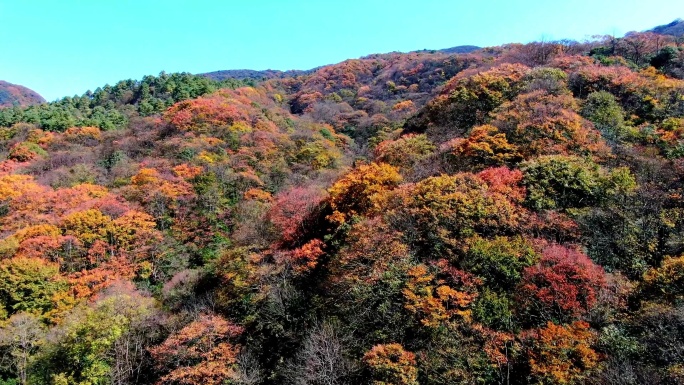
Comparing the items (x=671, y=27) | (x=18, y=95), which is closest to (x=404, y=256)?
(x=671, y=27)

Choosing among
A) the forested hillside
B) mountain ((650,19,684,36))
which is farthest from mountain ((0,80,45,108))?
mountain ((650,19,684,36))

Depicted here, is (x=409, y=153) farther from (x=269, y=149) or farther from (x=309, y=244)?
(x=269, y=149)

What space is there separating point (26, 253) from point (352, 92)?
239ft

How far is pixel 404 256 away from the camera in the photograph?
752 inches

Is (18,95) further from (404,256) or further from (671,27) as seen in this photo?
(671,27)

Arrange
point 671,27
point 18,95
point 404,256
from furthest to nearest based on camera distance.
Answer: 1. point 18,95
2. point 671,27
3. point 404,256

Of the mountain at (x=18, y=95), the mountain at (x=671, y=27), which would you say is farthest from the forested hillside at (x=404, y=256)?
the mountain at (x=18, y=95)

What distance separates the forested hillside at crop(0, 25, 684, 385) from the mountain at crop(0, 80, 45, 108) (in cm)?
13543

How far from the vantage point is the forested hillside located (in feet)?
50.8

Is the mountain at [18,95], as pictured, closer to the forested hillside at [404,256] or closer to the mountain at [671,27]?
the forested hillside at [404,256]

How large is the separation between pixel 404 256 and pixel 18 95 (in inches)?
7284

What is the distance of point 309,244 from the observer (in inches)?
945

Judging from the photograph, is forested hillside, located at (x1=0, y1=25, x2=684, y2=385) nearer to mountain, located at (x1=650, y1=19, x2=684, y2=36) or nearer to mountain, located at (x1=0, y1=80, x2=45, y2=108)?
mountain, located at (x1=650, y1=19, x2=684, y2=36)

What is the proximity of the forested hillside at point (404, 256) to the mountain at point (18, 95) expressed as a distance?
444ft
